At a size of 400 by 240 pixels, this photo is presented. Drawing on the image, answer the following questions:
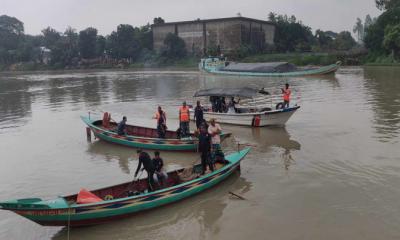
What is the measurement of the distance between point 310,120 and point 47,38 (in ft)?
356

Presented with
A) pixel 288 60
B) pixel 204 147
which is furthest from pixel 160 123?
pixel 288 60

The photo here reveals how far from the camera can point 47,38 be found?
116375mm

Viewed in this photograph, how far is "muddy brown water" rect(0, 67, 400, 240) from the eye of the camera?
1004 centimetres

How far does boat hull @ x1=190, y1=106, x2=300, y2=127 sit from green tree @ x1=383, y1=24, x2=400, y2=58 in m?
46.8

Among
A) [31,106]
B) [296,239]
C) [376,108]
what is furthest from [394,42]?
[296,239]

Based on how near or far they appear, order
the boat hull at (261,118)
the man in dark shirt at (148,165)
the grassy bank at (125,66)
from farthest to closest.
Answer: the grassy bank at (125,66) < the boat hull at (261,118) < the man in dark shirt at (148,165)

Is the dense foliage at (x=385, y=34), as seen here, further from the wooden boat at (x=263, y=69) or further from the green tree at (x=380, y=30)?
the wooden boat at (x=263, y=69)

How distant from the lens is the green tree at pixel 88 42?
100756 millimetres

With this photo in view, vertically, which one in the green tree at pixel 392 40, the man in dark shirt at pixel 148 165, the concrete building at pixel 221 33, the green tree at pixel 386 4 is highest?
the green tree at pixel 386 4

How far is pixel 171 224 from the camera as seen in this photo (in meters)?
10.4

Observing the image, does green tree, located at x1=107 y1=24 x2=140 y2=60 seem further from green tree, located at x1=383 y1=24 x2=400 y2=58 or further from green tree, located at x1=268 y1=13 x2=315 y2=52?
green tree, located at x1=383 y1=24 x2=400 y2=58

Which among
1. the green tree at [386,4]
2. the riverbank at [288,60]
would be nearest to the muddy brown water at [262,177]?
the riverbank at [288,60]

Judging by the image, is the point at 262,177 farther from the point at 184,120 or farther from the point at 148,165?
the point at 184,120

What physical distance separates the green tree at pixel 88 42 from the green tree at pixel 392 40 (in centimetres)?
6722
